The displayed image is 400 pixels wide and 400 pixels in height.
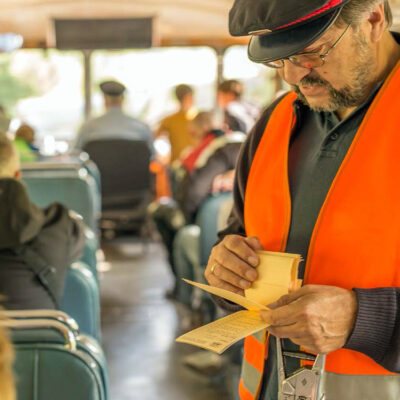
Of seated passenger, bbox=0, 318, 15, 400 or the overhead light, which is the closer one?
seated passenger, bbox=0, 318, 15, 400

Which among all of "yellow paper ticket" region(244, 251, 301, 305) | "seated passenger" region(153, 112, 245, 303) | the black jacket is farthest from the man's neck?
"seated passenger" region(153, 112, 245, 303)

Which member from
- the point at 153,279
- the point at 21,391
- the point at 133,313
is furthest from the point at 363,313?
the point at 153,279

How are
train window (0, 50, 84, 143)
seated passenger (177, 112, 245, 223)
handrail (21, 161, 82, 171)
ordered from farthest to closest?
train window (0, 50, 84, 143) → seated passenger (177, 112, 245, 223) → handrail (21, 161, 82, 171)

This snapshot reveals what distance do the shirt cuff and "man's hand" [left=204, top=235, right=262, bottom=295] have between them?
0.20 metres

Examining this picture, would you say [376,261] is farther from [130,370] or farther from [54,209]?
[130,370]

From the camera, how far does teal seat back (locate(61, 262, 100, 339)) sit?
2967 mm

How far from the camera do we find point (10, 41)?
7477mm

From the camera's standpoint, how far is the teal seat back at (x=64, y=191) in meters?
4.10

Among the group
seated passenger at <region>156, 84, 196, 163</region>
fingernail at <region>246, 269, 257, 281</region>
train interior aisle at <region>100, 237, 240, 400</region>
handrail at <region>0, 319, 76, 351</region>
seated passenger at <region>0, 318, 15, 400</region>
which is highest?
seated passenger at <region>0, 318, 15, 400</region>

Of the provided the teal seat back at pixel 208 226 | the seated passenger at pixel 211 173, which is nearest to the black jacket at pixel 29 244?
the teal seat back at pixel 208 226

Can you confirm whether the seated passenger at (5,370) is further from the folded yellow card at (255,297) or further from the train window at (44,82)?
the train window at (44,82)

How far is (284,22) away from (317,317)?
1.66 feet

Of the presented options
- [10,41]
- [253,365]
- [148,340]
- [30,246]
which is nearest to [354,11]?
[253,365]

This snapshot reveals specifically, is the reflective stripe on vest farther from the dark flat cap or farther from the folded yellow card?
the dark flat cap
